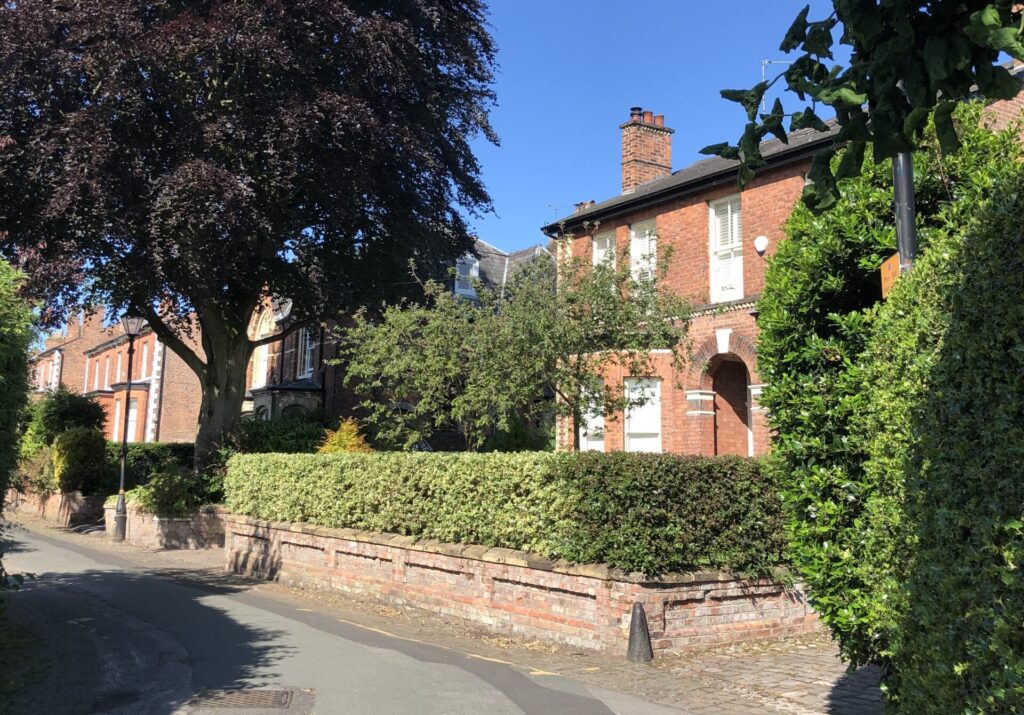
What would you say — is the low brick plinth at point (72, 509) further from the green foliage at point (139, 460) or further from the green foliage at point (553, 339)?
the green foliage at point (553, 339)

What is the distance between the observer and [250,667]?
27.9 feet

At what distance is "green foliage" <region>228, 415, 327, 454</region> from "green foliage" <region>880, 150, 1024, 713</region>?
2071 centimetres

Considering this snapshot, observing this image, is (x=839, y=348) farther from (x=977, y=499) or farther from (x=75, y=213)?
(x=75, y=213)

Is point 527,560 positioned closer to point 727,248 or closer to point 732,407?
point 732,407

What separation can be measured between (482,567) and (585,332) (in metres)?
4.38

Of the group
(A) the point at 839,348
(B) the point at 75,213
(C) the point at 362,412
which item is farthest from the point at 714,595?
(C) the point at 362,412

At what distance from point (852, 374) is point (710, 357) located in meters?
12.8

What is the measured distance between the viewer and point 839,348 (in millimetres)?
5855

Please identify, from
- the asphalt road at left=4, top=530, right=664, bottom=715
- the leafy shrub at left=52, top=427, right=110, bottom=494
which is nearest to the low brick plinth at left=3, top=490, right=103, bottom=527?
the leafy shrub at left=52, top=427, right=110, bottom=494

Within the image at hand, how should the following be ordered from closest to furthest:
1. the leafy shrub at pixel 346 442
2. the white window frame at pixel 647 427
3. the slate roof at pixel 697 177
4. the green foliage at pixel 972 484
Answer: the green foliage at pixel 972 484, the slate roof at pixel 697 177, the white window frame at pixel 647 427, the leafy shrub at pixel 346 442

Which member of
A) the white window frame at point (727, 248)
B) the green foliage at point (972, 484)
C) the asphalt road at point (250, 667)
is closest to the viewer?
the green foliage at point (972, 484)

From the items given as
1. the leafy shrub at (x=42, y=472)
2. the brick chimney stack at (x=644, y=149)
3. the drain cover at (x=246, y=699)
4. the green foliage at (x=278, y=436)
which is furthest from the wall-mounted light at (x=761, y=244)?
the leafy shrub at (x=42, y=472)

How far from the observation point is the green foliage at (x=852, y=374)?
475cm

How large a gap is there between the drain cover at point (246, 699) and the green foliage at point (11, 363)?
2.89 meters
